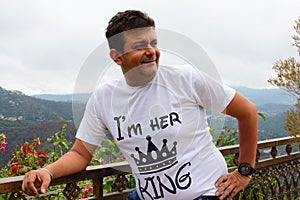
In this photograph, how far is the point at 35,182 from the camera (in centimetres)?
140

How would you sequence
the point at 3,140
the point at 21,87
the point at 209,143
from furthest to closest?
the point at 21,87 → the point at 3,140 → the point at 209,143

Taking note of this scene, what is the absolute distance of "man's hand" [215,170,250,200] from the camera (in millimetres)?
1424

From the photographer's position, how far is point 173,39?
1.31 m

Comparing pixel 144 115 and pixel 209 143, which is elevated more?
pixel 144 115

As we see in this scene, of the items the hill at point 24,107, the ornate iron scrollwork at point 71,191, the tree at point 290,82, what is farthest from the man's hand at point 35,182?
the tree at point 290,82

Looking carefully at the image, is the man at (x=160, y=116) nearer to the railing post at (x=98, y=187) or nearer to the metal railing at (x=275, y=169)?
the railing post at (x=98, y=187)

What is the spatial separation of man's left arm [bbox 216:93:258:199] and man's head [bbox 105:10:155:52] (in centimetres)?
43

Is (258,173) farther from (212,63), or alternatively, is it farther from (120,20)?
(120,20)

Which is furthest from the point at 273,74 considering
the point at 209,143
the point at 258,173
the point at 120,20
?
the point at 120,20

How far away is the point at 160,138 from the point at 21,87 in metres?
1.92

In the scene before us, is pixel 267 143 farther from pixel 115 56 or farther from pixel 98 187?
pixel 115 56

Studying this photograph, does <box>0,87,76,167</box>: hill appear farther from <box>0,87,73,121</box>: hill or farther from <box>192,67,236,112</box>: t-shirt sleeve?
<box>192,67,236,112</box>: t-shirt sleeve

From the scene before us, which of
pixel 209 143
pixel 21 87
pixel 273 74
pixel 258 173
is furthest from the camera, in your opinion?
pixel 273 74

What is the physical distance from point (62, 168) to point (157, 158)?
1.38ft
